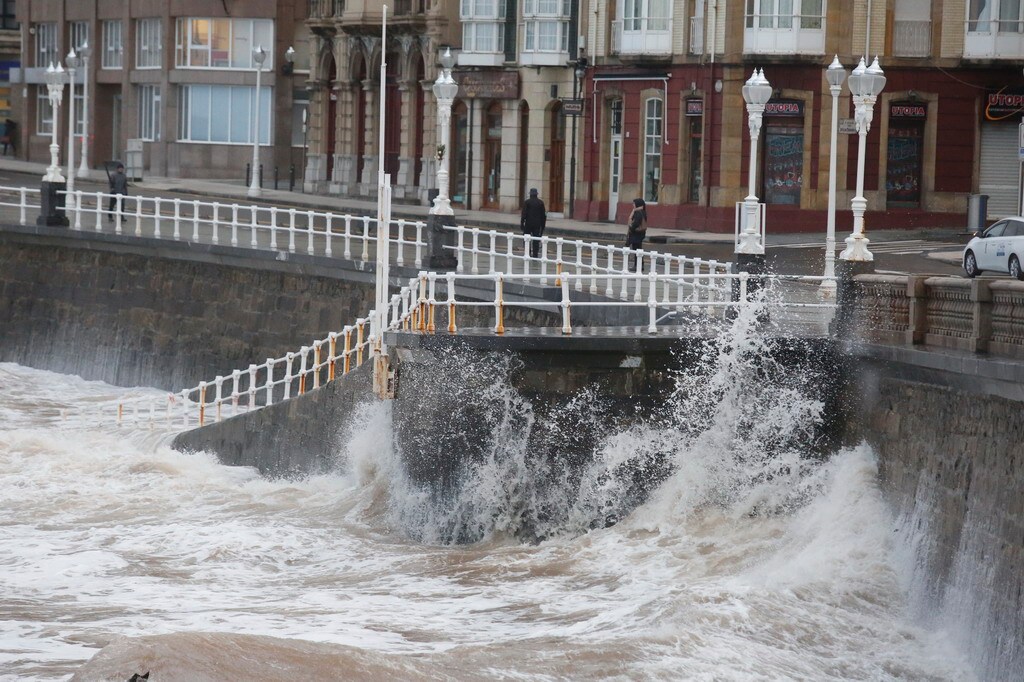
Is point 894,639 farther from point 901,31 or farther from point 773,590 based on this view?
point 901,31

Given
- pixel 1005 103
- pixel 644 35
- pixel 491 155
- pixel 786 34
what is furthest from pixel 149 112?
pixel 1005 103

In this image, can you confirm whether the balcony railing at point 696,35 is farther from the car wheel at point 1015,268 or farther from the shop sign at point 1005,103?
the car wheel at point 1015,268

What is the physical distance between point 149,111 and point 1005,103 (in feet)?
113

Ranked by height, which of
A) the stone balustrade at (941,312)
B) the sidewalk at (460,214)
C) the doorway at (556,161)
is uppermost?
the doorway at (556,161)

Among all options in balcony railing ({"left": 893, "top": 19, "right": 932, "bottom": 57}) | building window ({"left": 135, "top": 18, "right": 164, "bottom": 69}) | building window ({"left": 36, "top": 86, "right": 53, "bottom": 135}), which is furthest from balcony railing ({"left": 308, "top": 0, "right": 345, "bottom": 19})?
balcony railing ({"left": 893, "top": 19, "right": 932, "bottom": 57})

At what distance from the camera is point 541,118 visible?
5138 cm

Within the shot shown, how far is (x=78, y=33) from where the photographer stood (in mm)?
71438

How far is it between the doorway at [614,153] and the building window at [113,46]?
2649cm

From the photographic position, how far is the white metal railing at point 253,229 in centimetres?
3216

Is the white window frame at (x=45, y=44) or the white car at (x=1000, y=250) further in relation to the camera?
the white window frame at (x=45, y=44)

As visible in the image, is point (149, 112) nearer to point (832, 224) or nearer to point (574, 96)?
point (574, 96)

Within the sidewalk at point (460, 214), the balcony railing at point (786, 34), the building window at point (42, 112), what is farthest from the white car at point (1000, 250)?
the building window at point (42, 112)

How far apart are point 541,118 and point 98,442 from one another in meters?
24.6

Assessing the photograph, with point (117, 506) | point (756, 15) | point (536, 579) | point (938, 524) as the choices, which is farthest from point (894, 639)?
point (756, 15)
